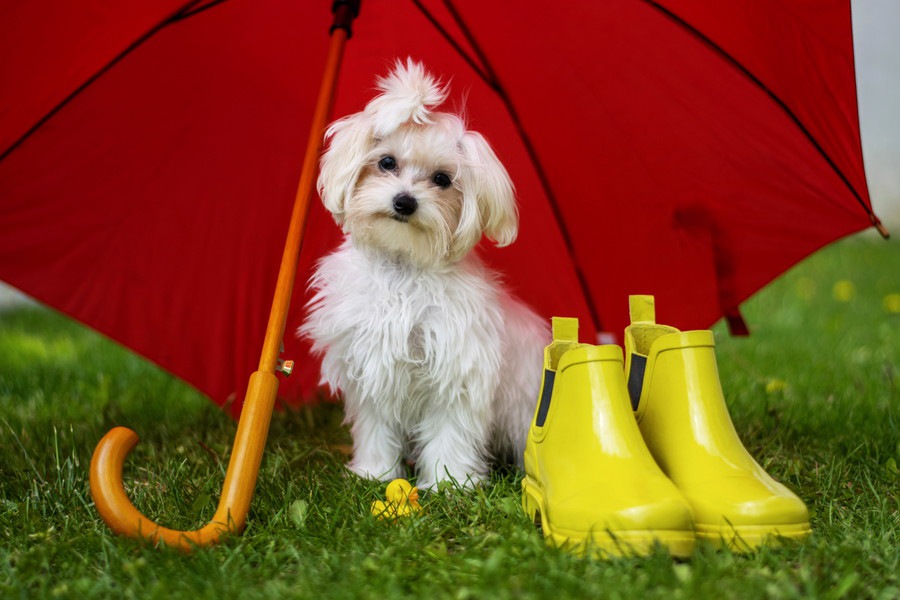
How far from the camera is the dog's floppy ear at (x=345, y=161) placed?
2148mm

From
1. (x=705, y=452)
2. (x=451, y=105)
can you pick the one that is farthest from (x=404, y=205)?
(x=705, y=452)

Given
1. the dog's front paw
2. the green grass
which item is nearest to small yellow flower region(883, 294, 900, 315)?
the green grass

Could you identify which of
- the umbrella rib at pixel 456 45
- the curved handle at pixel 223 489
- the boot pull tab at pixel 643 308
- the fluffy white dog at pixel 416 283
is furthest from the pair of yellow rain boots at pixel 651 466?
the umbrella rib at pixel 456 45

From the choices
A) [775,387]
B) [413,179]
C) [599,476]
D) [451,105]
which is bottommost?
[599,476]

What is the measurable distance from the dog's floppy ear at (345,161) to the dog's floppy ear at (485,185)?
27 centimetres

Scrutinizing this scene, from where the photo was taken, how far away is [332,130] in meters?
2.22

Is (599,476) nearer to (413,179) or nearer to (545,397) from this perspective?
(545,397)

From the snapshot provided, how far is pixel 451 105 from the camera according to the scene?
2424 mm

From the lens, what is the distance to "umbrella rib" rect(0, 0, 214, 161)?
2.19 meters

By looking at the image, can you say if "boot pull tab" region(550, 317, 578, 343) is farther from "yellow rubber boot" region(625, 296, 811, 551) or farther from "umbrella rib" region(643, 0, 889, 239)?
"umbrella rib" region(643, 0, 889, 239)

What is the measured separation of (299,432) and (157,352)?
0.54 metres

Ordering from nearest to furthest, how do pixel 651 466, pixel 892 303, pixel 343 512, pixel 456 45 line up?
pixel 651 466 → pixel 343 512 → pixel 456 45 → pixel 892 303

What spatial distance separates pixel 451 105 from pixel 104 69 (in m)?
0.96

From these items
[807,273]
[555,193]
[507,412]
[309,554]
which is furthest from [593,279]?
[807,273]
